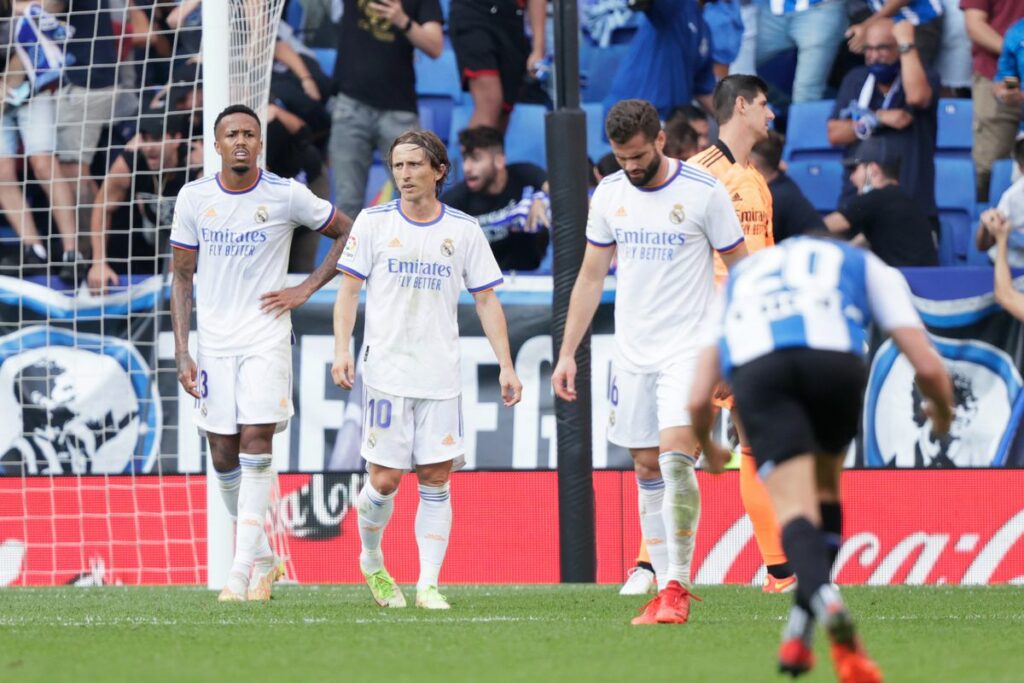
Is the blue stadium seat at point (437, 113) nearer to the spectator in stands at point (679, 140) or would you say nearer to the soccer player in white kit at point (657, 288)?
the spectator in stands at point (679, 140)

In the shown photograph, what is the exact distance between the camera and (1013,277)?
10492 mm

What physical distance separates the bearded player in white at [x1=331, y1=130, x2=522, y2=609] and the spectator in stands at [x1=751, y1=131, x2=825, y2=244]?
9.44 ft

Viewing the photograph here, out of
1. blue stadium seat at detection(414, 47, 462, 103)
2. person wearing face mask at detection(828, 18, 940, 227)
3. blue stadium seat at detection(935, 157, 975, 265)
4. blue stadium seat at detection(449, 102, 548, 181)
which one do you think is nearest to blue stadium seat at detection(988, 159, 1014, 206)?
blue stadium seat at detection(935, 157, 975, 265)

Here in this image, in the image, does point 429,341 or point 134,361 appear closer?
point 429,341

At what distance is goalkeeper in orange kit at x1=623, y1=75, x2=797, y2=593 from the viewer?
847 cm

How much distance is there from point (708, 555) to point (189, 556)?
332 centimetres

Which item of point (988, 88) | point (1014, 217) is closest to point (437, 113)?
point (988, 88)

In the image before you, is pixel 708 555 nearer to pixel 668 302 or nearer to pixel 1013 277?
pixel 1013 277

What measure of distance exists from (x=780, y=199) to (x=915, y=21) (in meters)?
3.35

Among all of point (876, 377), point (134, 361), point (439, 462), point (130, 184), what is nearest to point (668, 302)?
point (439, 462)

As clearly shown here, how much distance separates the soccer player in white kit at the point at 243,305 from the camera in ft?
26.8

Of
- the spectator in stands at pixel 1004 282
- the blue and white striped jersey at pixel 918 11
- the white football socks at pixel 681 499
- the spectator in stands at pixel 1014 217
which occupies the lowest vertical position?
the white football socks at pixel 681 499

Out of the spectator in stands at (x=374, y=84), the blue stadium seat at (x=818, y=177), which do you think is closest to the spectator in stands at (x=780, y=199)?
the blue stadium seat at (x=818, y=177)

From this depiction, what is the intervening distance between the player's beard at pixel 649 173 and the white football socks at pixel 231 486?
251 centimetres
